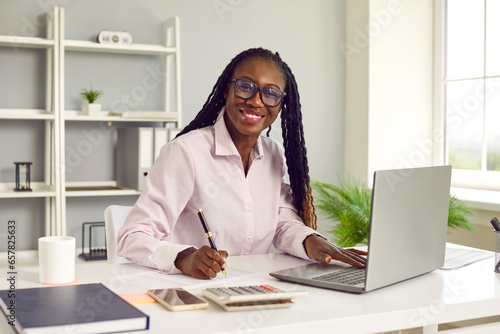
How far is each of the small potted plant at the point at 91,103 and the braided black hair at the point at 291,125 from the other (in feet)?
4.90

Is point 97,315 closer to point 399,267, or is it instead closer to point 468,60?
point 399,267

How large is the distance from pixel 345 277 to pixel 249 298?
1.07ft

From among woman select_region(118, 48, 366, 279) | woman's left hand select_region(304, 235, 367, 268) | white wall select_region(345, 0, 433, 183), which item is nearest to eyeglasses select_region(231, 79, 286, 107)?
woman select_region(118, 48, 366, 279)

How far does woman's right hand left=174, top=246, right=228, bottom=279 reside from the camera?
1291 millimetres

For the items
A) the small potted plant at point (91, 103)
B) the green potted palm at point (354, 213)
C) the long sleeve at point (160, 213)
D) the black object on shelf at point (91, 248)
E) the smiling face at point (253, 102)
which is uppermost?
the small potted plant at point (91, 103)

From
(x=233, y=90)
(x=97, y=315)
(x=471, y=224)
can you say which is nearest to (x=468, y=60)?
(x=471, y=224)

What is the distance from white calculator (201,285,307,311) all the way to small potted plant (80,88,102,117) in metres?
2.35

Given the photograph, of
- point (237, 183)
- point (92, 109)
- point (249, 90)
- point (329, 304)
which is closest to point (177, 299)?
point (329, 304)

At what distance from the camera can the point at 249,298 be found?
1062 mm

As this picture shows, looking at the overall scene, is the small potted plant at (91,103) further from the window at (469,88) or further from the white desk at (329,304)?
the window at (469,88)

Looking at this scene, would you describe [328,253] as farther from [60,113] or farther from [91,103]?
[91,103]

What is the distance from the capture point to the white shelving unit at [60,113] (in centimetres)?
312

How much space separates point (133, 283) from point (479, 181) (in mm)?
2809

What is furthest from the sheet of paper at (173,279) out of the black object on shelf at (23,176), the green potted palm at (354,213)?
the black object on shelf at (23,176)
